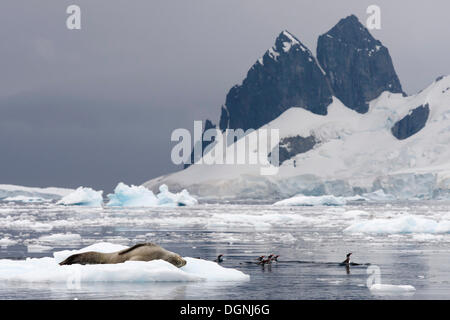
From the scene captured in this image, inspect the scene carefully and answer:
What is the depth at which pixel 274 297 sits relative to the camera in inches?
704

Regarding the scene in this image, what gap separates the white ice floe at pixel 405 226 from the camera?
157 ft

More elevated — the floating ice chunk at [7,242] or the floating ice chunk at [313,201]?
the floating ice chunk at [313,201]

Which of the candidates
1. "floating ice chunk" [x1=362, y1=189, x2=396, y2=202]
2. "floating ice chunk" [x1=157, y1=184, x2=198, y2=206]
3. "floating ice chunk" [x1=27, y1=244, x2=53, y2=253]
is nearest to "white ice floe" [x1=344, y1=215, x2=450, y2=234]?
"floating ice chunk" [x1=27, y1=244, x2=53, y2=253]

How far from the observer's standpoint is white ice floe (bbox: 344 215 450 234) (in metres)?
47.7

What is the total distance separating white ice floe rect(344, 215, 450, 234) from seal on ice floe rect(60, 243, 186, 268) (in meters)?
29.5

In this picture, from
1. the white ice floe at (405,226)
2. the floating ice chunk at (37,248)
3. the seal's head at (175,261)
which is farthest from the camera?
the white ice floe at (405,226)

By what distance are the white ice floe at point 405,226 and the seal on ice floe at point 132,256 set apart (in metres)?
29.5

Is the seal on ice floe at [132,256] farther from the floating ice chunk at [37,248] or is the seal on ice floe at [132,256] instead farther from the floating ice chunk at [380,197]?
the floating ice chunk at [380,197]

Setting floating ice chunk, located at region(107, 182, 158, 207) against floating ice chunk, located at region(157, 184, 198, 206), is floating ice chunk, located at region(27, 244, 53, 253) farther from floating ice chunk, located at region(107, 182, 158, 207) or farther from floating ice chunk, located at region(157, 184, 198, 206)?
floating ice chunk, located at region(157, 184, 198, 206)

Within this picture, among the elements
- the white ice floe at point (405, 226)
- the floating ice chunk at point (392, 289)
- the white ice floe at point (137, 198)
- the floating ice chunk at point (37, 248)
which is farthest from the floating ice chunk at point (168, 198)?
the floating ice chunk at point (392, 289)
